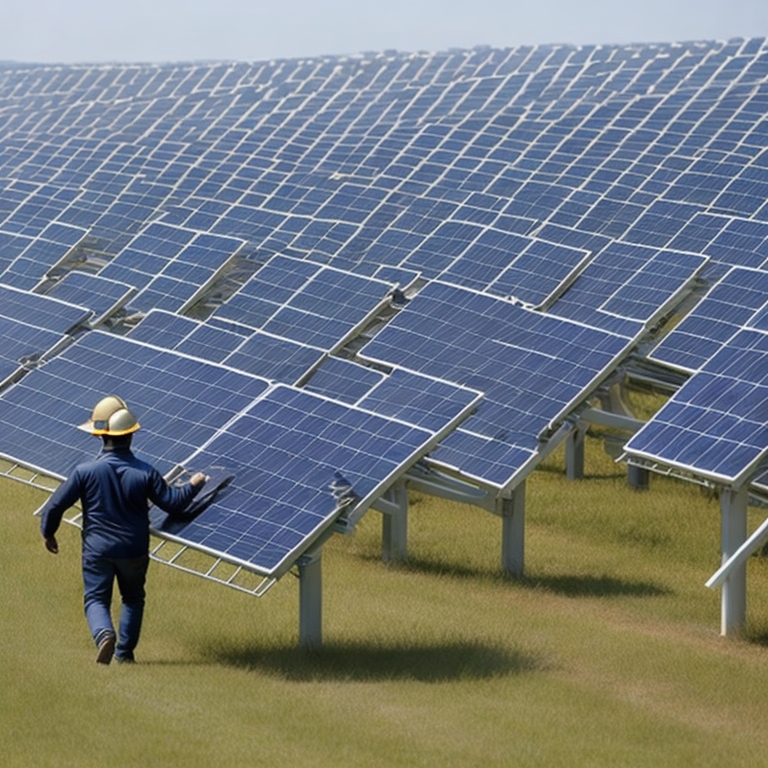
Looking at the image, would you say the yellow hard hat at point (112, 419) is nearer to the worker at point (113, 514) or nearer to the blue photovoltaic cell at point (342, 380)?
the worker at point (113, 514)

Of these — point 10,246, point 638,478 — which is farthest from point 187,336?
point 10,246

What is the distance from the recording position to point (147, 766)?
38.4ft

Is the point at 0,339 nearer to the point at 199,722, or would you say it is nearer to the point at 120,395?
the point at 120,395

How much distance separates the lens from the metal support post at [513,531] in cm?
1884

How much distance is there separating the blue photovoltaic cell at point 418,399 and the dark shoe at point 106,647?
10.7ft

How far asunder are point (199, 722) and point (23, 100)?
4069 centimetres

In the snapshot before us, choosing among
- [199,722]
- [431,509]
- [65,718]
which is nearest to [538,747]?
[199,722]

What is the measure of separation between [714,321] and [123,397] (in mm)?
7256

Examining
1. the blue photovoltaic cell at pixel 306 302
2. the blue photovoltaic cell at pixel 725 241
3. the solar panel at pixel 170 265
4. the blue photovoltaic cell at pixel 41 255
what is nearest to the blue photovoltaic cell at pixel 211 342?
the blue photovoltaic cell at pixel 306 302

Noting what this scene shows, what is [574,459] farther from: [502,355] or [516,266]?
[502,355]

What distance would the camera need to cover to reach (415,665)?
14586 millimetres

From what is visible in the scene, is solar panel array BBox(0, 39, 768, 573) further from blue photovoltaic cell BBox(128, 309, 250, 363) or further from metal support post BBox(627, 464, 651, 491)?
metal support post BBox(627, 464, 651, 491)

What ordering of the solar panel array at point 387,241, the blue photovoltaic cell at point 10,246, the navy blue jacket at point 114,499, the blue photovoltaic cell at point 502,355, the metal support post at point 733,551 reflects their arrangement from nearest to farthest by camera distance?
the navy blue jacket at point 114,499 < the metal support post at point 733,551 < the solar panel array at point 387,241 < the blue photovoltaic cell at point 502,355 < the blue photovoltaic cell at point 10,246

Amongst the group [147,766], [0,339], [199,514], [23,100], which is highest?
[23,100]
